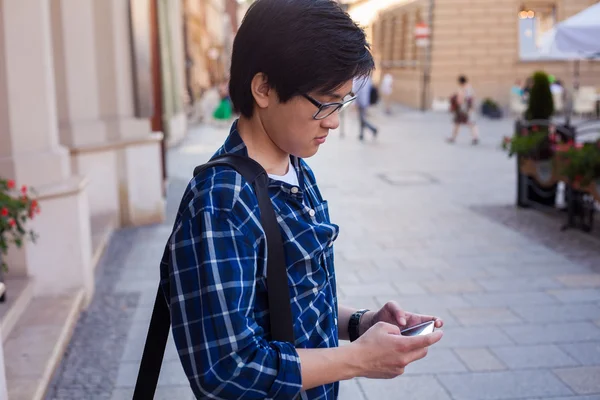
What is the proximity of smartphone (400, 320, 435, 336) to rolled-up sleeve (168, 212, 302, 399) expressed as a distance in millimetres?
283

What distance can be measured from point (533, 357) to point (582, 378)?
371 mm

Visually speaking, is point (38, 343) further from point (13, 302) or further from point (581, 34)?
point (581, 34)

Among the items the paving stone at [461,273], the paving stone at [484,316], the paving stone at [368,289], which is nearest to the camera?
the paving stone at [484,316]

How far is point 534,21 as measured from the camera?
29594 mm

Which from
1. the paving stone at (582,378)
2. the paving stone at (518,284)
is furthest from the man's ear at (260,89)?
the paving stone at (518,284)

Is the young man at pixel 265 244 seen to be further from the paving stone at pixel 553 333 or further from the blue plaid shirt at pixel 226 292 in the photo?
the paving stone at pixel 553 333

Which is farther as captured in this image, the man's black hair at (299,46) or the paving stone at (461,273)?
the paving stone at (461,273)

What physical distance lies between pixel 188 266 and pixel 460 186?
34.1ft

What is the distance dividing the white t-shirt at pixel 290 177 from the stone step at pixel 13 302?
9.95ft

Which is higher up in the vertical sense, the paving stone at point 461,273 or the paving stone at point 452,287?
the paving stone at point 452,287

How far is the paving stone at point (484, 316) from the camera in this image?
523cm

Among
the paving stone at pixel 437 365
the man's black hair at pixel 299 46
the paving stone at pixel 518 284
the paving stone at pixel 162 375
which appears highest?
the man's black hair at pixel 299 46

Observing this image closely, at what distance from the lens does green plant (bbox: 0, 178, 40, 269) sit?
440 centimetres

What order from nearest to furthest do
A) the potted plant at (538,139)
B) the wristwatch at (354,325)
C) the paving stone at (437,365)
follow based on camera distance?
the wristwatch at (354,325) → the paving stone at (437,365) → the potted plant at (538,139)
